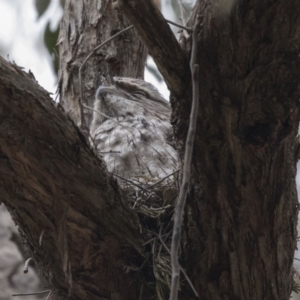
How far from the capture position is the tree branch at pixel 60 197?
5.65 ft

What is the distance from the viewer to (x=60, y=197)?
183 centimetres

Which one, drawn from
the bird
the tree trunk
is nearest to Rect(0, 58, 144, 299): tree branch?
the tree trunk

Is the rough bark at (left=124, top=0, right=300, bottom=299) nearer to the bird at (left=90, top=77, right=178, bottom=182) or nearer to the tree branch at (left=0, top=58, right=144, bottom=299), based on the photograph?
the tree branch at (left=0, top=58, right=144, bottom=299)

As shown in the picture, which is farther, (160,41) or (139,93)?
(139,93)

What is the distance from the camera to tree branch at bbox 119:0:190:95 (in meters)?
1.61

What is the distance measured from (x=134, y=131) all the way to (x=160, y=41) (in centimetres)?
127

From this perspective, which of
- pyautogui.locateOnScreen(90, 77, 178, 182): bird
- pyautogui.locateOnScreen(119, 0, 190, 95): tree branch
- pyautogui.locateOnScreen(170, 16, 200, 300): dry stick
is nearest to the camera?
pyautogui.locateOnScreen(170, 16, 200, 300): dry stick

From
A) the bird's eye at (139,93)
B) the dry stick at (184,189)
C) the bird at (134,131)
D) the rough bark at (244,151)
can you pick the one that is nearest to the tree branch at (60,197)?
the rough bark at (244,151)

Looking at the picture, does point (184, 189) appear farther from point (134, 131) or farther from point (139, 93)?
point (139, 93)

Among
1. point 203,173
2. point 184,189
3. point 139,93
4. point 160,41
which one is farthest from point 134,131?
point 184,189

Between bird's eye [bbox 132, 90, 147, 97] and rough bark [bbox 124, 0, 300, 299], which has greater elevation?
bird's eye [bbox 132, 90, 147, 97]

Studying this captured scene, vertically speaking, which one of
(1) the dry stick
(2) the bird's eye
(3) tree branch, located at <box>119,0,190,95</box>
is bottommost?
(1) the dry stick

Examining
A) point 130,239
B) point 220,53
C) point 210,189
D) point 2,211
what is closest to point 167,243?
point 130,239

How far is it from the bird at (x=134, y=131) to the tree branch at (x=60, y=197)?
0.55 metres
